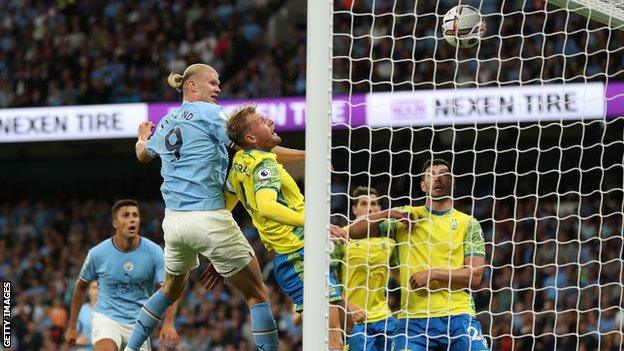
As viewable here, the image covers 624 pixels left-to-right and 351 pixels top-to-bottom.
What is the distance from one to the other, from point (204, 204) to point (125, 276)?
2.05m

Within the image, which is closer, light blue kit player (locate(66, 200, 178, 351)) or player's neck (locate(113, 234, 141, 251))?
light blue kit player (locate(66, 200, 178, 351))

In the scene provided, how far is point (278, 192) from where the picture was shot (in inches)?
272

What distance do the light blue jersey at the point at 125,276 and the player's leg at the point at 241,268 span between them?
1797 millimetres

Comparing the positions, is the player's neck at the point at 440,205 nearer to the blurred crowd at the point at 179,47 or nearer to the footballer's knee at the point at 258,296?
the footballer's knee at the point at 258,296

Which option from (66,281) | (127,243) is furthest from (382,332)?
(66,281)

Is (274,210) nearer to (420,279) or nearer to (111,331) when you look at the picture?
(420,279)

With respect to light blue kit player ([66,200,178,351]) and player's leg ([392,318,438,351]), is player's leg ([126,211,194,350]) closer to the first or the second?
light blue kit player ([66,200,178,351])

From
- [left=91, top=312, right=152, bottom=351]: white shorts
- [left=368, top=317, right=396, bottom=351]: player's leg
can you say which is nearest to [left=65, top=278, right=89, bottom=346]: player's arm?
[left=91, top=312, right=152, bottom=351]: white shorts

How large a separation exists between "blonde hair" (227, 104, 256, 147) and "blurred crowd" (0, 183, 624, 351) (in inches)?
194

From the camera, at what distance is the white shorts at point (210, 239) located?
23.4ft

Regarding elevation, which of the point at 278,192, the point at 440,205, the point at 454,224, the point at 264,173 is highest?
the point at 264,173

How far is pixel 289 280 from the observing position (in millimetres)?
7176

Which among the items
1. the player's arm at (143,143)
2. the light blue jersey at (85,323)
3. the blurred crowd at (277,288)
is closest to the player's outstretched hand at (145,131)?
the player's arm at (143,143)

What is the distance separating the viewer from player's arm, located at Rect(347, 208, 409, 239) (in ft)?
23.0
